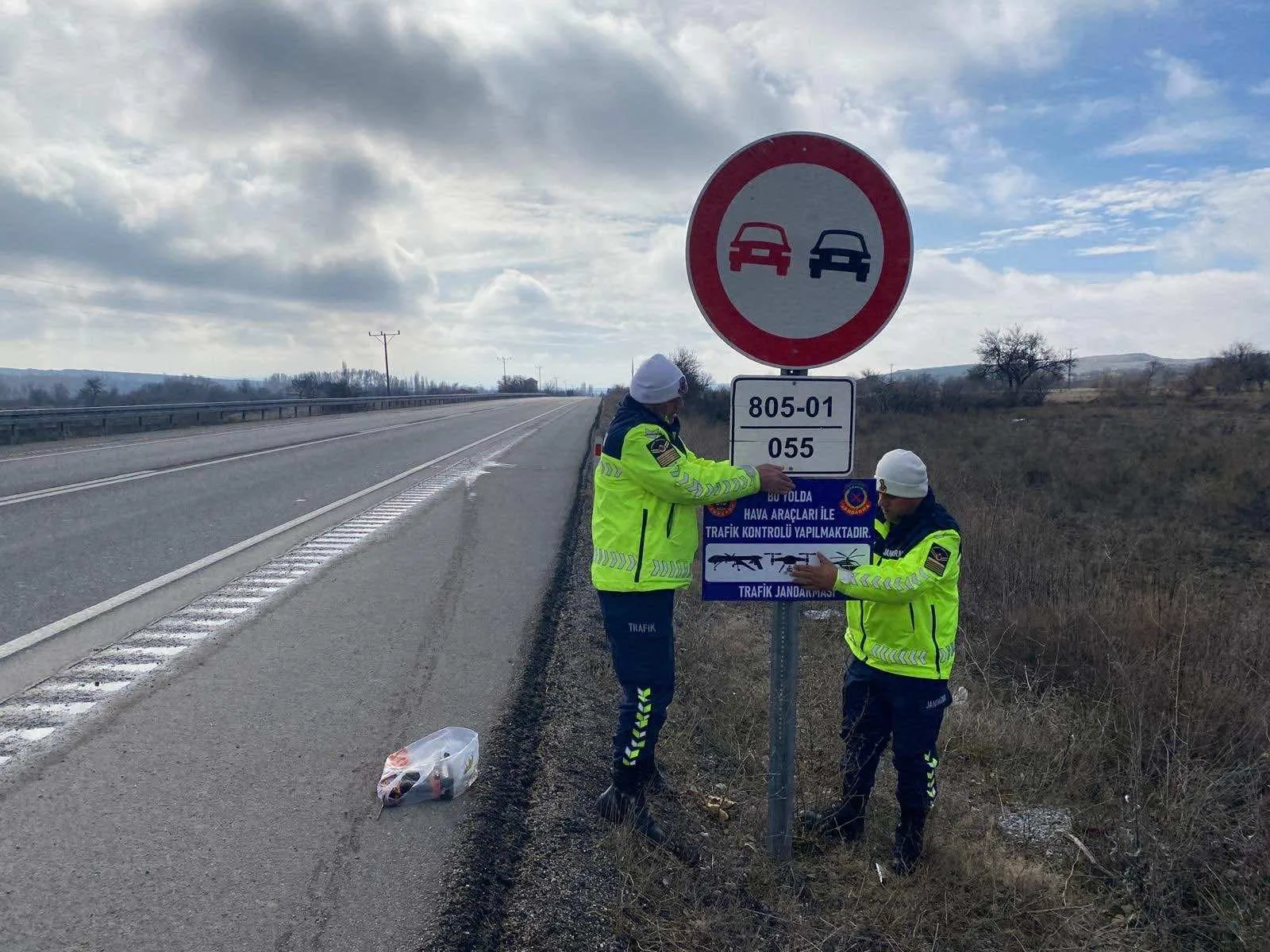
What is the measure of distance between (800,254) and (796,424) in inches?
21.7

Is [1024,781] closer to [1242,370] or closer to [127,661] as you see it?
[127,661]

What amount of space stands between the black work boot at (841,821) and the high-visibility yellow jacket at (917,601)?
23.3 inches

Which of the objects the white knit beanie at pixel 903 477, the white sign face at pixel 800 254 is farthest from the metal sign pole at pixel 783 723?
the white knit beanie at pixel 903 477

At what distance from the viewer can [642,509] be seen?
3.34 metres

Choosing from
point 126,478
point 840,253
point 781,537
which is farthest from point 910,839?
point 126,478

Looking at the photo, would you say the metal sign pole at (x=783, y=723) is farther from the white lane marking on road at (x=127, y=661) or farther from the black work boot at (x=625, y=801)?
the white lane marking on road at (x=127, y=661)

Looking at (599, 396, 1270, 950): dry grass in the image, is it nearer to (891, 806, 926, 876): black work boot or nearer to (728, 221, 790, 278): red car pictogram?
(891, 806, 926, 876): black work boot

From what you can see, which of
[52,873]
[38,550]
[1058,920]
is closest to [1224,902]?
[1058,920]

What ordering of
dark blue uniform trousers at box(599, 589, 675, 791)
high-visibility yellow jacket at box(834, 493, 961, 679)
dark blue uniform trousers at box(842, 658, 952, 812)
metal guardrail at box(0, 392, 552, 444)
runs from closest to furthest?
high-visibility yellow jacket at box(834, 493, 961, 679), dark blue uniform trousers at box(842, 658, 952, 812), dark blue uniform trousers at box(599, 589, 675, 791), metal guardrail at box(0, 392, 552, 444)

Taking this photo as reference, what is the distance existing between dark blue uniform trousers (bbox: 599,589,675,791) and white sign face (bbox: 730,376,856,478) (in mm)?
828

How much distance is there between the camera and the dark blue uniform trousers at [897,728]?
328 cm

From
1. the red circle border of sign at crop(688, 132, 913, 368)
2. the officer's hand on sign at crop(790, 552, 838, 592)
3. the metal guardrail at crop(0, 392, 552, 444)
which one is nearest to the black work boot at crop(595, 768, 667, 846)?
the officer's hand on sign at crop(790, 552, 838, 592)

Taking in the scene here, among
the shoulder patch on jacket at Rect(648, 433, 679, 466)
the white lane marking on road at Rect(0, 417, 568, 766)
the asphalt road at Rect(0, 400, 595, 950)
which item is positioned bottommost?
the asphalt road at Rect(0, 400, 595, 950)

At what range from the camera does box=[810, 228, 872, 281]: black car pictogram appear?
279 cm
